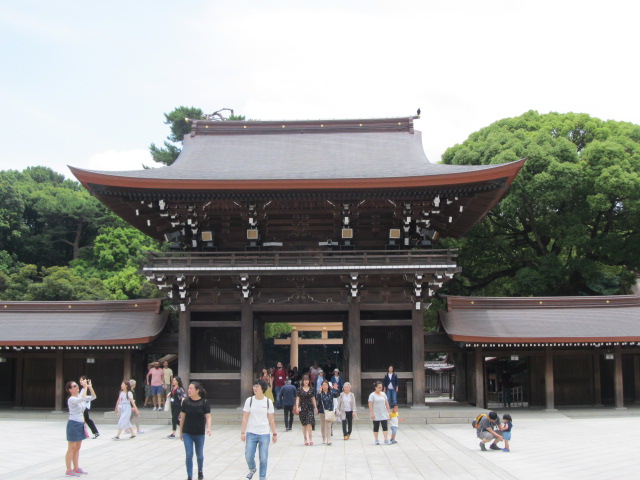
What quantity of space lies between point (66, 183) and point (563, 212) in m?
55.5

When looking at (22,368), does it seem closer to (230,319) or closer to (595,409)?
(230,319)

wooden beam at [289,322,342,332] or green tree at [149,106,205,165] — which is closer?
wooden beam at [289,322,342,332]

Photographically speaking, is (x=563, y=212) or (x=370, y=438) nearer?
(x=370, y=438)

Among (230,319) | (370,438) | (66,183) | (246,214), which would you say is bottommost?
(370,438)

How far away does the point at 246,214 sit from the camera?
81.4 ft

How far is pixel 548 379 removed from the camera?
25516mm

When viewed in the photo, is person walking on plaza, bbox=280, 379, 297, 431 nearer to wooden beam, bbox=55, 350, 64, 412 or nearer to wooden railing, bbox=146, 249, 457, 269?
wooden railing, bbox=146, 249, 457, 269

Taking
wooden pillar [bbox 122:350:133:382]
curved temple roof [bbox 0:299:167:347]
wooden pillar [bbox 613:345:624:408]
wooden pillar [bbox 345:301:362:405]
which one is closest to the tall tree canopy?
wooden pillar [bbox 613:345:624:408]

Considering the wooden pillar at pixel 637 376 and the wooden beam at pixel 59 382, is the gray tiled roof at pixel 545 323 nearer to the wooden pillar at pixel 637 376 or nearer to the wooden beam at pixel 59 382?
the wooden pillar at pixel 637 376

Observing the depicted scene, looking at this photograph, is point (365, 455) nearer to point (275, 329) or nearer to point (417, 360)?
point (417, 360)

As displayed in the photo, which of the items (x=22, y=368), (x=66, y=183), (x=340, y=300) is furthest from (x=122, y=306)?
(x=66, y=183)

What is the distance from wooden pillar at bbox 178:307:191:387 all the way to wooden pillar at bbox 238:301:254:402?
185 cm

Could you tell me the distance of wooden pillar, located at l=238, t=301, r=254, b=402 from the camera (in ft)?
80.1

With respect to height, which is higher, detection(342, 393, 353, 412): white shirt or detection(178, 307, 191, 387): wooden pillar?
detection(178, 307, 191, 387): wooden pillar
